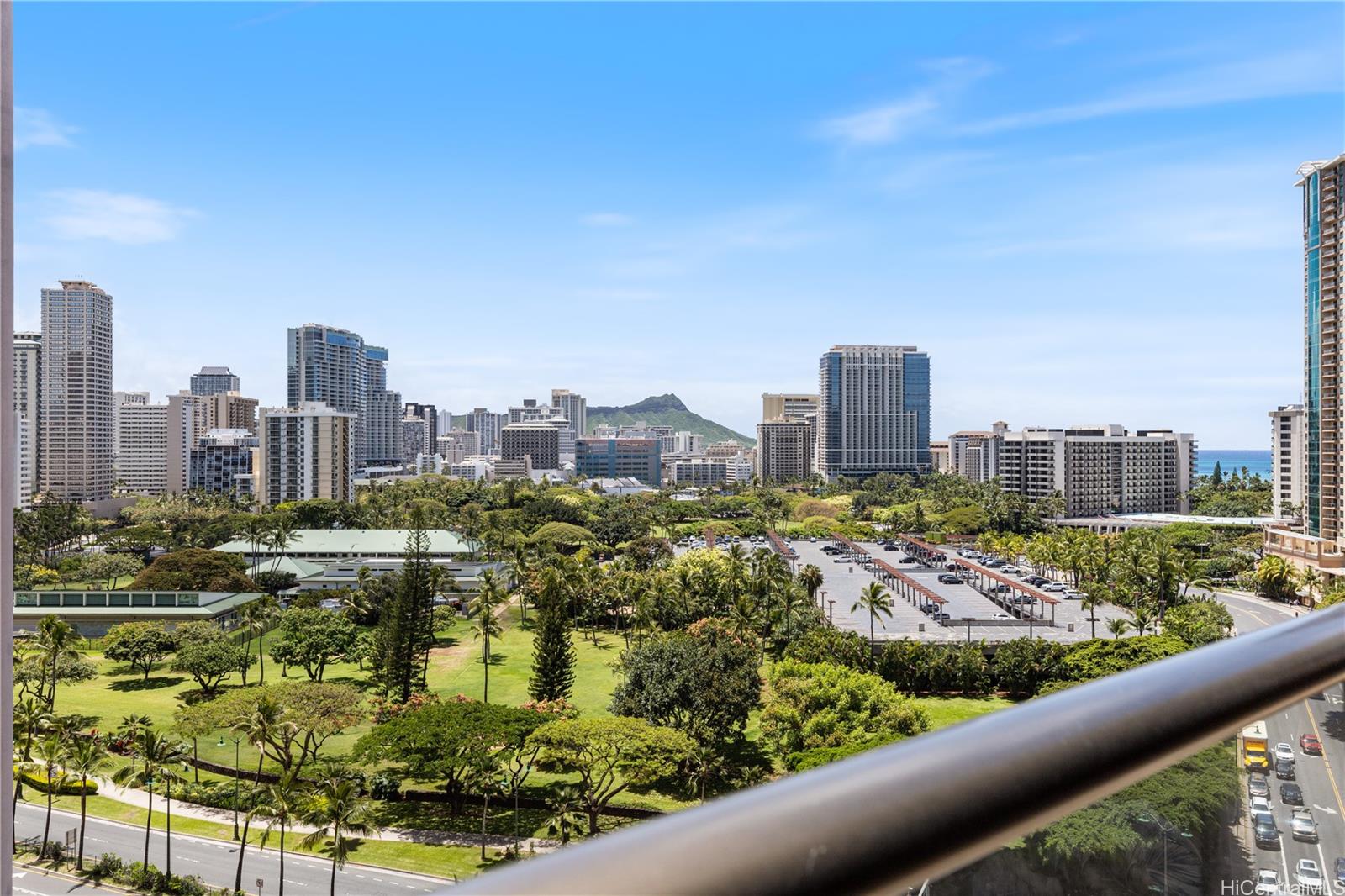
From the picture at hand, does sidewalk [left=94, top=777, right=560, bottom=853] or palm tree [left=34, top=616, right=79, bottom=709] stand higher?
palm tree [left=34, top=616, right=79, bottom=709]

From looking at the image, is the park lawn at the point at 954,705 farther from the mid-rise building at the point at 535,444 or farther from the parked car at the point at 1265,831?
the mid-rise building at the point at 535,444

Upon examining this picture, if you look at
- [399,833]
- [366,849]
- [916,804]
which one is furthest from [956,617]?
[916,804]

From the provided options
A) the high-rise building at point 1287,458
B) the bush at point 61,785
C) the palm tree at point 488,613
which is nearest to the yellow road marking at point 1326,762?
the bush at point 61,785

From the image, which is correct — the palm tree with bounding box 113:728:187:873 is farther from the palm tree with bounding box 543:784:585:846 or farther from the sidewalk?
the palm tree with bounding box 543:784:585:846

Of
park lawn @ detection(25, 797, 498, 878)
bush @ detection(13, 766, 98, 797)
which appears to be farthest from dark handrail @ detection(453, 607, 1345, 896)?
bush @ detection(13, 766, 98, 797)

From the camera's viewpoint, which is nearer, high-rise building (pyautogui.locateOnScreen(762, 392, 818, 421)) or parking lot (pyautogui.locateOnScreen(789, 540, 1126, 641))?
parking lot (pyautogui.locateOnScreen(789, 540, 1126, 641))

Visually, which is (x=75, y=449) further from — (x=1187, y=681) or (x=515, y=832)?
(x=1187, y=681)
